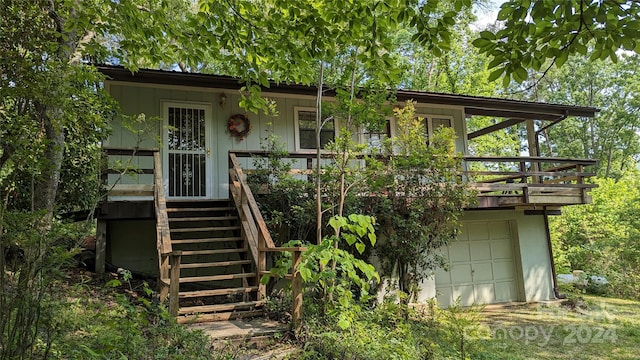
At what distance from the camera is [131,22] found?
13.1ft

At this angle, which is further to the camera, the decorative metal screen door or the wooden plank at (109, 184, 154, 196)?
the decorative metal screen door

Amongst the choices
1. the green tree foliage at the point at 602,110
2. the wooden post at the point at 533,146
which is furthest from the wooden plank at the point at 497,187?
the green tree foliage at the point at 602,110

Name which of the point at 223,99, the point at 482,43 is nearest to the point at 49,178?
the point at 223,99

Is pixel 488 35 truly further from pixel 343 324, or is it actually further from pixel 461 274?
pixel 461 274

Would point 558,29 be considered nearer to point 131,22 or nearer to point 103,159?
point 131,22

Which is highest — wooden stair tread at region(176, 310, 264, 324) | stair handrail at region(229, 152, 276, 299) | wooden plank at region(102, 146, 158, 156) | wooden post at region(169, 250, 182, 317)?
wooden plank at region(102, 146, 158, 156)

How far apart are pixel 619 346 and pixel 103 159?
8885 millimetres

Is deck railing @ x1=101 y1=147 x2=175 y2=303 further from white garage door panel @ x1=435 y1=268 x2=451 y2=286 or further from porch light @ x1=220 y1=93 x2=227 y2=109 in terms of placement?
white garage door panel @ x1=435 y1=268 x2=451 y2=286

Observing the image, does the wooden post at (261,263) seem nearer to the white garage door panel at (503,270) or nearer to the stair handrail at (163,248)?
the stair handrail at (163,248)

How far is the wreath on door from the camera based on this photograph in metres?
8.57

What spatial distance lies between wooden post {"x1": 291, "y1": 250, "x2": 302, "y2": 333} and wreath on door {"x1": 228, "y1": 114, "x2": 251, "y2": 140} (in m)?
4.54

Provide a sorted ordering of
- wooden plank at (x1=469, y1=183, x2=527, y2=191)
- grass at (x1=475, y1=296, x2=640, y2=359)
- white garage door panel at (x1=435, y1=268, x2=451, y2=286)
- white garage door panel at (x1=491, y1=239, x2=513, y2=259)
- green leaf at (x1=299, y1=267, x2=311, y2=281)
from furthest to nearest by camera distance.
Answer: white garage door panel at (x1=491, y1=239, x2=513, y2=259) → white garage door panel at (x1=435, y1=268, x2=451, y2=286) → wooden plank at (x1=469, y1=183, x2=527, y2=191) → grass at (x1=475, y1=296, x2=640, y2=359) → green leaf at (x1=299, y1=267, x2=311, y2=281)

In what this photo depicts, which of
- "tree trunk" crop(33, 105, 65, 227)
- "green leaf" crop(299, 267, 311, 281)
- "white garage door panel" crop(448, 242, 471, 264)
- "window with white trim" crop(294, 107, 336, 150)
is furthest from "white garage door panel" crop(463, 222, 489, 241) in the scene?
"tree trunk" crop(33, 105, 65, 227)

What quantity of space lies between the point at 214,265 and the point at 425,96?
639cm
